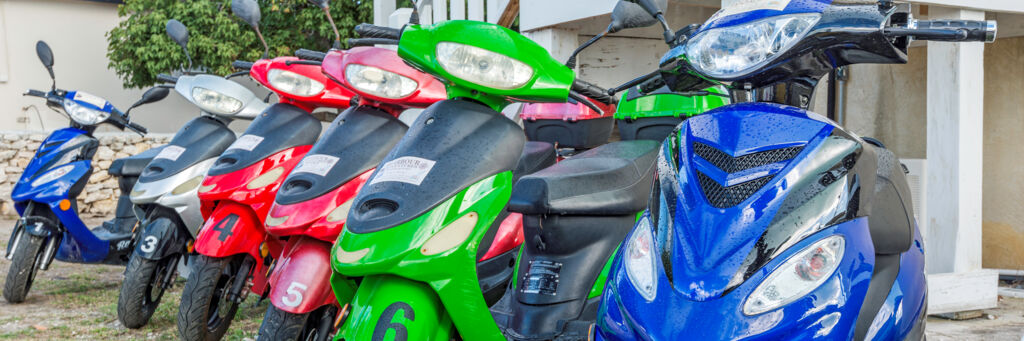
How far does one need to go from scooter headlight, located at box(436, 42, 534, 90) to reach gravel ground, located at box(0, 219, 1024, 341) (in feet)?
6.73

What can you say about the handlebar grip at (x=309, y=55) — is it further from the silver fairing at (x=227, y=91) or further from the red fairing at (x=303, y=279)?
the red fairing at (x=303, y=279)

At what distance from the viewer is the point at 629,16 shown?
230 centimetres

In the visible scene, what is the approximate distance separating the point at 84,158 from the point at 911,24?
463cm

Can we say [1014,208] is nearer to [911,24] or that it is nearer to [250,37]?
[911,24]

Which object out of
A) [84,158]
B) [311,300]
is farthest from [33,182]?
[311,300]

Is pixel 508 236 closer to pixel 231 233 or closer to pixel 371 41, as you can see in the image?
pixel 371 41

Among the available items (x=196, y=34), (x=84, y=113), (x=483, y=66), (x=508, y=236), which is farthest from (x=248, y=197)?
(x=196, y=34)

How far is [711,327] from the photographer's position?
139cm

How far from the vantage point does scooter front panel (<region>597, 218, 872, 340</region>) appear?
1384 mm

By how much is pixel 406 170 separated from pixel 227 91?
2.25 m

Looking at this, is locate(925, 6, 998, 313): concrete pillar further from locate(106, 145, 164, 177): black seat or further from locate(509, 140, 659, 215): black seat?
locate(106, 145, 164, 177): black seat

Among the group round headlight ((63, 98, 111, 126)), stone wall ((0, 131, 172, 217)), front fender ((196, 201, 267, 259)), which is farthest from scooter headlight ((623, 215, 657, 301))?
stone wall ((0, 131, 172, 217))

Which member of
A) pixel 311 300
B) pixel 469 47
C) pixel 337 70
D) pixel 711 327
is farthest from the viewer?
pixel 337 70

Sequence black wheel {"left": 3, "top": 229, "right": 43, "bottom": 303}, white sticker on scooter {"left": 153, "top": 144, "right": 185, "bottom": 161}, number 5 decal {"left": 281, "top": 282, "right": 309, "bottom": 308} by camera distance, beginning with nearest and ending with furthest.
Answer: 1. number 5 decal {"left": 281, "top": 282, "right": 309, "bottom": 308}
2. white sticker on scooter {"left": 153, "top": 144, "right": 185, "bottom": 161}
3. black wheel {"left": 3, "top": 229, "right": 43, "bottom": 303}
